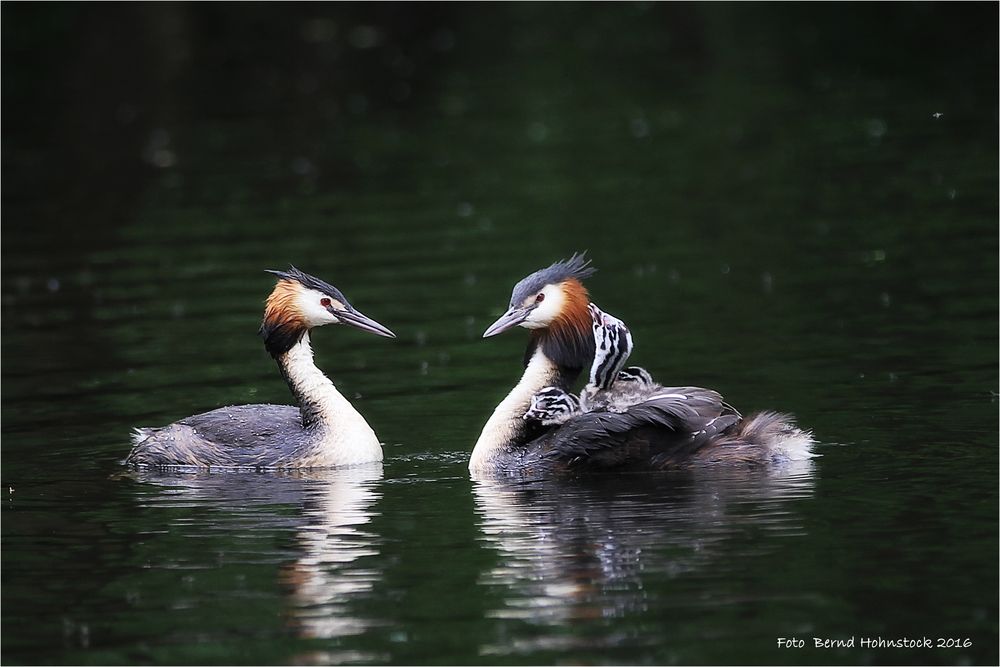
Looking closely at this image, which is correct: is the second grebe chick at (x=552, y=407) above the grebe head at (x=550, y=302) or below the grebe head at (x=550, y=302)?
below

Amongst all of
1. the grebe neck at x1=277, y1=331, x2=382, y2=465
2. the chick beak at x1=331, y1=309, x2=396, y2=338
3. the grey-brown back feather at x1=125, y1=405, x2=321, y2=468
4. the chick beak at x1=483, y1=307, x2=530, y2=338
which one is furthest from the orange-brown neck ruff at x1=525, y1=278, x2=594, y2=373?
the grey-brown back feather at x1=125, y1=405, x2=321, y2=468

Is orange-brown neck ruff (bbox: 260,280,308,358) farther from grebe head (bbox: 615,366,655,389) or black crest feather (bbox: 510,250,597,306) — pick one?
grebe head (bbox: 615,366,655,389)

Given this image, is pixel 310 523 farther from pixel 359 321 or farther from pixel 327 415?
pixel 359 321

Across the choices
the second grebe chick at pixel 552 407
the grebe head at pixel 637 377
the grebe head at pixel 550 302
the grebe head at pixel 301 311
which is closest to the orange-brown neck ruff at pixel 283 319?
the grebe head at pixel 301 311

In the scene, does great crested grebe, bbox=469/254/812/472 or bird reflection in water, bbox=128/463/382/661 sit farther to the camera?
great crested grebe, bbox=469/254/812/472

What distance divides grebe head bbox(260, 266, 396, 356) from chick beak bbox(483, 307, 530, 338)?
919mm

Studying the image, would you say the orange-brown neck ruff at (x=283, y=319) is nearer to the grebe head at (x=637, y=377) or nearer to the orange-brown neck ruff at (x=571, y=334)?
the orange-brown neck ruff at (x=571, y=334)

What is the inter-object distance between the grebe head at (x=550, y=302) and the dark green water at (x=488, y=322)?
101 centimetres

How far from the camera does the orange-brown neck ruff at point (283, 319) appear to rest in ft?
39.3

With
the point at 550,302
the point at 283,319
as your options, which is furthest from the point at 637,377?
the point at 283,319

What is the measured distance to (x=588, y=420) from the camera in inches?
425

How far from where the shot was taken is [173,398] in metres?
13.6

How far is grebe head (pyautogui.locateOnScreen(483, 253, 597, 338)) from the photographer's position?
11.3 metres

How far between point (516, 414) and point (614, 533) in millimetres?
1971
